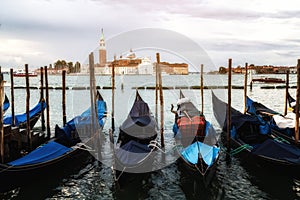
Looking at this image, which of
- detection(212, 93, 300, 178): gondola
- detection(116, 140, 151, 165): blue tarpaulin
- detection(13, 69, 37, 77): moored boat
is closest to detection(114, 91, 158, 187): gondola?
detection(116, 140, 151, 165): blue tarpaulin

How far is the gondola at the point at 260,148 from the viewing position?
5.79 metres

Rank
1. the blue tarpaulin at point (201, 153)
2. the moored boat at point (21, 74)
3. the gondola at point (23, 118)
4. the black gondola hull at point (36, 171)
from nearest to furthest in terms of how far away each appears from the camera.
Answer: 1. the black gondola hull at point (36, 171)
2. the blue tarpaulin at point (201, 153)
3. the gondola at point (23, 118)
4. the moored boat at point (21, 74)

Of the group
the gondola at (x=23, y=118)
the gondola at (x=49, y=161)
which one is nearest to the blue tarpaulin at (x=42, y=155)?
the gondola at (x=49, y=161)

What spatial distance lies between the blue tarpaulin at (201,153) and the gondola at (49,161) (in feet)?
8.91

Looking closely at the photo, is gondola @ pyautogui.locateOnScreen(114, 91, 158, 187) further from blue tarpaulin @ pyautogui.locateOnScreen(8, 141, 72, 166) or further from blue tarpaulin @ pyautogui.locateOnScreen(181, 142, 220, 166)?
blue tarpaulin @ pyautogui.locateOnScreen(8, 141, 72, 166)

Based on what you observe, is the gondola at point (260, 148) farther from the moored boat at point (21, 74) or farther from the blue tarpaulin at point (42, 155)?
the moored boat at point (21, 74)

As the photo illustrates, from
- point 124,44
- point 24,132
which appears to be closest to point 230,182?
point 124,44

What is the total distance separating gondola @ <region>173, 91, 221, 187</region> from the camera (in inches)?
214

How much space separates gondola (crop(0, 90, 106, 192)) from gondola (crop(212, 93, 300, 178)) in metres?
4.08

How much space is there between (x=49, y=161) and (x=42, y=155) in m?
0.20

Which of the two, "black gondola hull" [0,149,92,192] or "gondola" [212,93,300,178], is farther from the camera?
"gondola" [212,93,300,178]

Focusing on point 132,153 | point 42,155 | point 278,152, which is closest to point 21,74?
point 42,155

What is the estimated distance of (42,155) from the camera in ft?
19.5

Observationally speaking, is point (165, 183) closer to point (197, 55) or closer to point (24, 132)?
point (197, 55)
